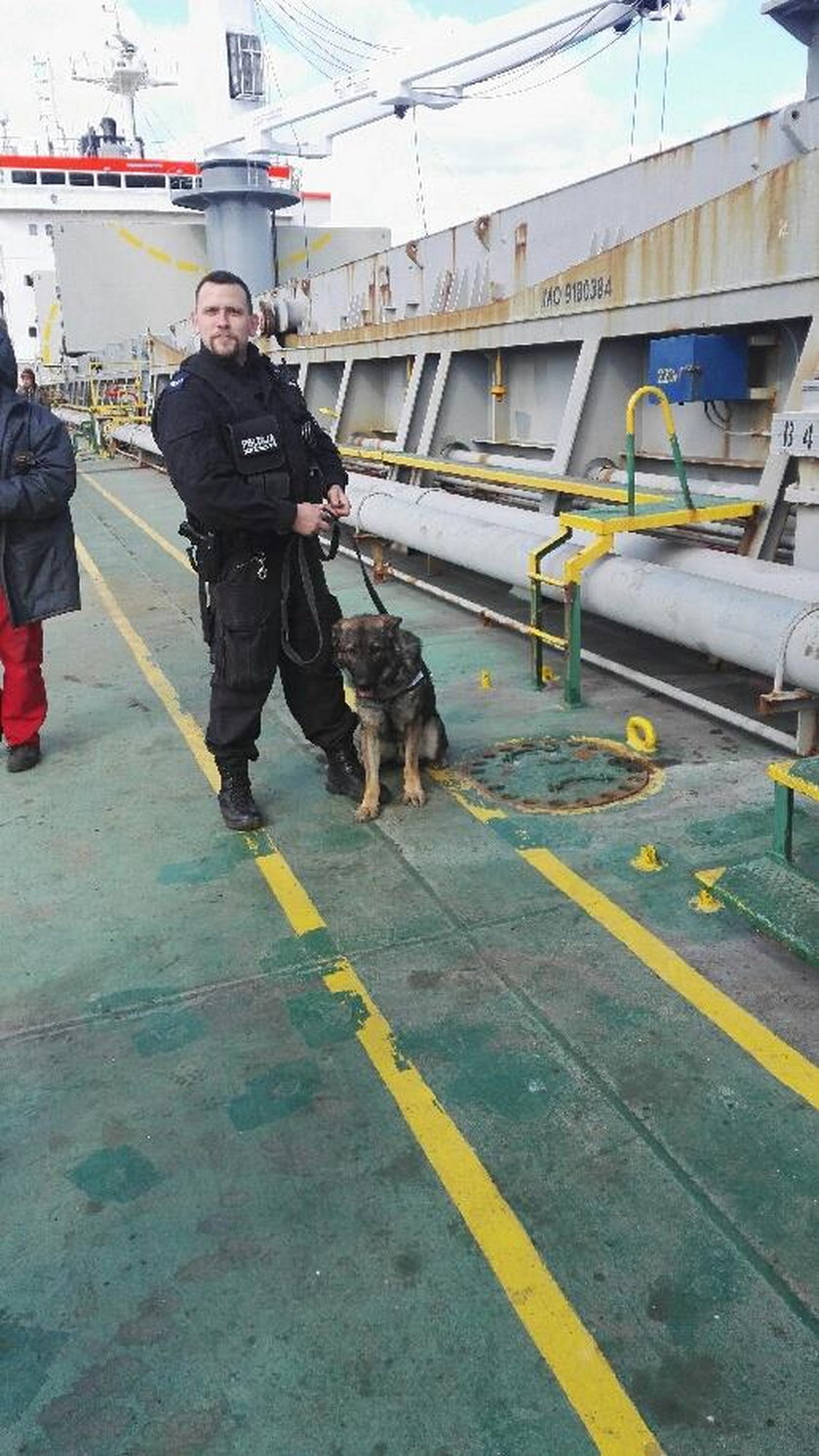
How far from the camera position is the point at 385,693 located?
4.06m

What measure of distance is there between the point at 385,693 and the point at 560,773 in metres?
1.00

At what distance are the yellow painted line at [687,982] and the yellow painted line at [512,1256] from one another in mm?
847

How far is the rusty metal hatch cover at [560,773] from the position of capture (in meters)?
4.30

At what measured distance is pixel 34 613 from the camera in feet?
15.6

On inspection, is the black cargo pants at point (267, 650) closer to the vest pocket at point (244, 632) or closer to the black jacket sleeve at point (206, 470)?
the vest pocket at point (244, 632)

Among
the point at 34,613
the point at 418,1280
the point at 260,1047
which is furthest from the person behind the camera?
the point at 34,613

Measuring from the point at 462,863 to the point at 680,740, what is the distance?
164cm

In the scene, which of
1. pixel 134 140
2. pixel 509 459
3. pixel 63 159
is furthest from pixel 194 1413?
pixel 134 140

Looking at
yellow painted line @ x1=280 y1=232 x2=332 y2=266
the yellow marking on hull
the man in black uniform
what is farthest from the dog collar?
the yellow marking on hull

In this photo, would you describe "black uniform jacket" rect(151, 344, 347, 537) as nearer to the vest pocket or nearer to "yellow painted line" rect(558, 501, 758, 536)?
the vest pocket

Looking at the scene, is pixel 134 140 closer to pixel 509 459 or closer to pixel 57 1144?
pixel 509 459

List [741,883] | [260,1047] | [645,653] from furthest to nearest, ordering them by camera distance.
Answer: [645,653], [741,883], [260,1047]

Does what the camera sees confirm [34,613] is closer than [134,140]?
Yes

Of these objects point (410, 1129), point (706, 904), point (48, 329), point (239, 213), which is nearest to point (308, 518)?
point (706, 904)
